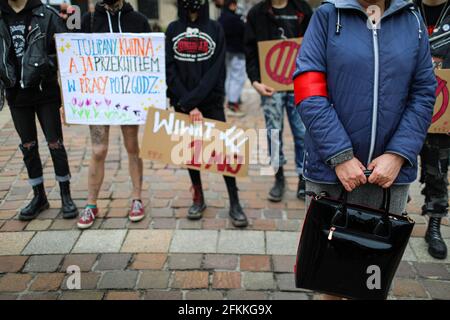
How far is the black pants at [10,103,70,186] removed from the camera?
11.7 feet

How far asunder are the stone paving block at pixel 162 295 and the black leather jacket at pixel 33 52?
183cm

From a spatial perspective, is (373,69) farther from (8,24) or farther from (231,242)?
(8,24)

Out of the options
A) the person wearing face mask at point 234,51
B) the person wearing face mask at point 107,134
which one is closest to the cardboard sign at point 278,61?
the person wearing face mask at point 107,134

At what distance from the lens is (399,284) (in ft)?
9.50

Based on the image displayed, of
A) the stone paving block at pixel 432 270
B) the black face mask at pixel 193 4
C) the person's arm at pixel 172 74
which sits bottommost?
the stone paving block at pixel 432 270

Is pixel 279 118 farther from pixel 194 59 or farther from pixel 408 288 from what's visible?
pixel 408 288

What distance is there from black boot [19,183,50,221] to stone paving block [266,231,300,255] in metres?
2.05

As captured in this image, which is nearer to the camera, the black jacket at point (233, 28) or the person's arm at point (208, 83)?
the person's arm at point (208, 83)

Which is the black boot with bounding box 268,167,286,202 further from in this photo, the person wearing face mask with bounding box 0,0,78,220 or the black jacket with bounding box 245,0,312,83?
the person wearing face mask with bounding box 0,0,78,220

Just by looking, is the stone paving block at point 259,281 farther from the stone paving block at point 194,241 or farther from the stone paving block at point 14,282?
the stone paving block at point 14,282

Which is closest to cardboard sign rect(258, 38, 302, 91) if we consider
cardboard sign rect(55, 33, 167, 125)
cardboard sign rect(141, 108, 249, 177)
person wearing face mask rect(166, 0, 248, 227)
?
person wearing face mask rect(166, 0, 248, 227)

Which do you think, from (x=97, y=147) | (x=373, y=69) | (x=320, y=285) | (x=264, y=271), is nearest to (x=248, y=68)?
(x=97, y=147)

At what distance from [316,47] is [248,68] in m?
1.98

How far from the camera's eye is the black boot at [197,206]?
379 centimetres
